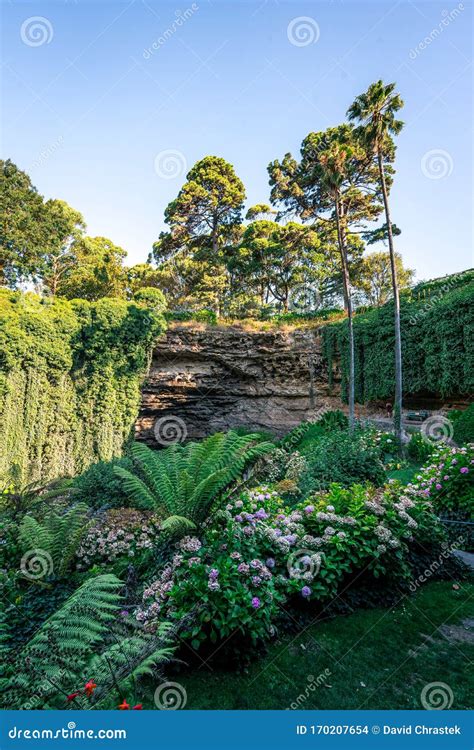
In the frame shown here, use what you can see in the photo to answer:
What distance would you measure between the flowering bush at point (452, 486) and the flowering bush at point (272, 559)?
2.56ft

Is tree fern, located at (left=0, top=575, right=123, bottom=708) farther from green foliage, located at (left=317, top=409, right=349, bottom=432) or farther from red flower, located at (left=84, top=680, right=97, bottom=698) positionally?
green foliage, located at (left=317, top=409, right=349, bottom=432)

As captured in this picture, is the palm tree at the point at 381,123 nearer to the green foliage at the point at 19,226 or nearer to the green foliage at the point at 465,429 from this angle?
the green foliage at the point at 465,429

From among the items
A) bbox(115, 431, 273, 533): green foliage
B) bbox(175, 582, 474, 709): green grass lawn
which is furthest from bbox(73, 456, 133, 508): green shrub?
bbox(175, 582, 474, 709): green grass lawn

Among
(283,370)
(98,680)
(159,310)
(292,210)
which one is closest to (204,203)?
(292,210)

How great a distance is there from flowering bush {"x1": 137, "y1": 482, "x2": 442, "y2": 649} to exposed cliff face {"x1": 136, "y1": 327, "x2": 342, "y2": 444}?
11.4 meters

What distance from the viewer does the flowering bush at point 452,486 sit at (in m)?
4.21

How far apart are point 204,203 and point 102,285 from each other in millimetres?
8982

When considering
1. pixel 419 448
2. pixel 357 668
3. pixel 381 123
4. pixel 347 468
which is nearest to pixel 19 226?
pixel 381 123

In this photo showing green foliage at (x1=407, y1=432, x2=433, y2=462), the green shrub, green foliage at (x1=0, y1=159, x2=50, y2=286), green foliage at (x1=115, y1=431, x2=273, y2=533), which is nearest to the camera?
green foliage at (x1=115, y1=431, x2=273, y2=533)

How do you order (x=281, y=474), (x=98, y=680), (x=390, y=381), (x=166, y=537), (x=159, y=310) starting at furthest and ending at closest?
1. (x=159, y=310)
2. (x=390, y=381)
3. (x=281, y=474)
4. (x=166, y=537)
5. (x=98, y=680)

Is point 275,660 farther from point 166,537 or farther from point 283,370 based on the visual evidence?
point 283,370

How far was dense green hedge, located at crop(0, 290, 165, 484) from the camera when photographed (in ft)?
36.1

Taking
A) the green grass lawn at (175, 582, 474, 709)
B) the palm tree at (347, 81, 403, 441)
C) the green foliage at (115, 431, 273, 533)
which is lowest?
the green grass lawn at (175, 582, 474, 709)

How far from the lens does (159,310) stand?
14.4 meters
